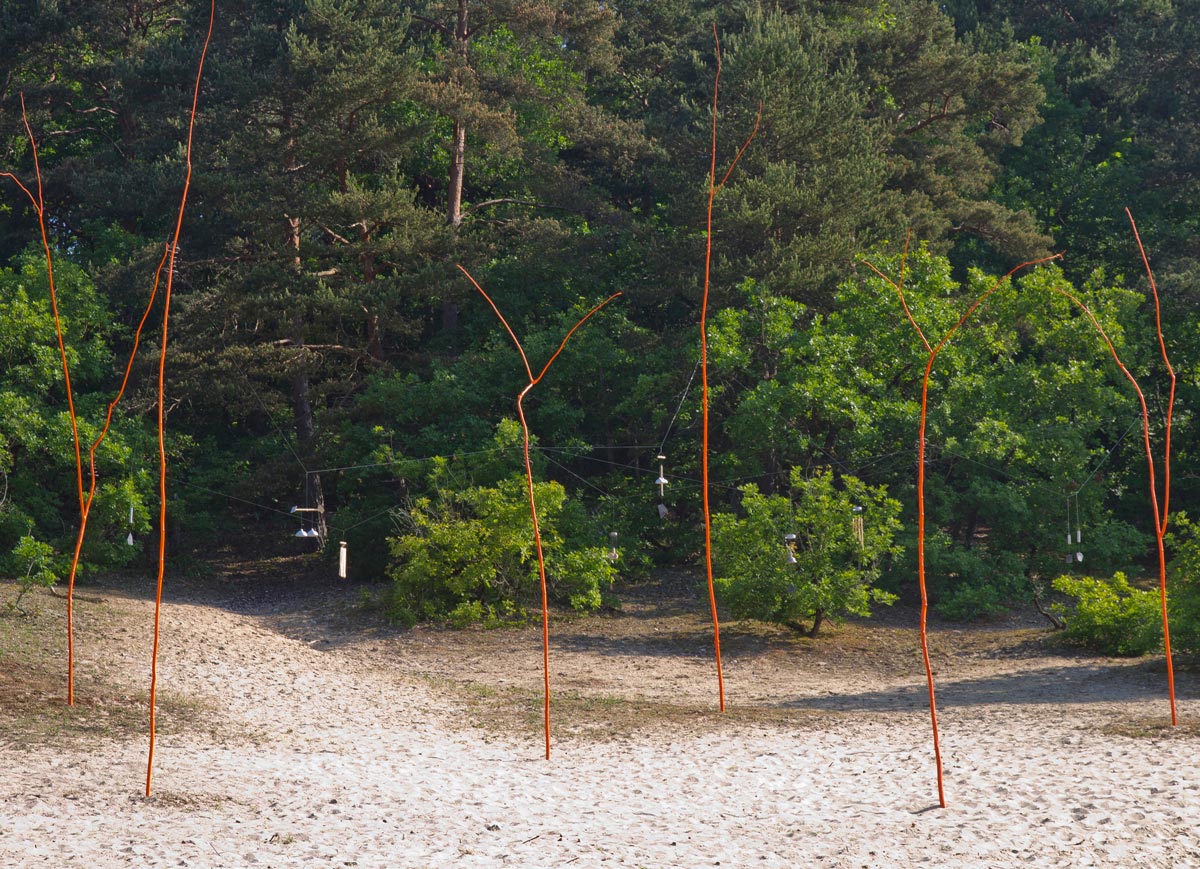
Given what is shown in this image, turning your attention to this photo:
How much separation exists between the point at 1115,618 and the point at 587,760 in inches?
383

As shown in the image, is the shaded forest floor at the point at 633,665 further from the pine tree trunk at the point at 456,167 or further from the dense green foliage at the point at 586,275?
the pine tree trunk at the point at 456,167

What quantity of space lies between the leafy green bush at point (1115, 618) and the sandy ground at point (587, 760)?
0.47 meters

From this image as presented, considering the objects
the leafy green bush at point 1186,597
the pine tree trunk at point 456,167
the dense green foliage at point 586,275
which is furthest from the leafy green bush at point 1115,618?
the pine tree trunk at point 456,167

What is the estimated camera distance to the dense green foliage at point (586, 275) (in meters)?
25.3

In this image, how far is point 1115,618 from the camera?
1891 cm

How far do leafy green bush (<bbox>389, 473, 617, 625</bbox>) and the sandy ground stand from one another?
2.48m

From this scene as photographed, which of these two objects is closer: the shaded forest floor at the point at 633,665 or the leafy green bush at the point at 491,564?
the shaded forest floor at the point at 633,665

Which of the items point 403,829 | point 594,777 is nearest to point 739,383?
point 594,777

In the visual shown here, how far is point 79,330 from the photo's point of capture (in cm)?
2984

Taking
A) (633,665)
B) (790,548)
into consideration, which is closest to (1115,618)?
(790,548)

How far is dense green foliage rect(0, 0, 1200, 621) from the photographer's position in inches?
995

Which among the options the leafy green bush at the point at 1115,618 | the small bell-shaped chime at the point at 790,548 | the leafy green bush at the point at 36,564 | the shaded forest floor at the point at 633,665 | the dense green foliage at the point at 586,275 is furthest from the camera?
the dense green foliage at the point at 586,275

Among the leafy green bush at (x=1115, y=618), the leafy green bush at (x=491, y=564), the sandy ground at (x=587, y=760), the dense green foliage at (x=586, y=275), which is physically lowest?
the sandy ground at (x=587, y=760)

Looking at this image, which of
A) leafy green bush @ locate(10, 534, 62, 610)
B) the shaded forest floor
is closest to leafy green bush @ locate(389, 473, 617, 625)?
the shaded forest floor
